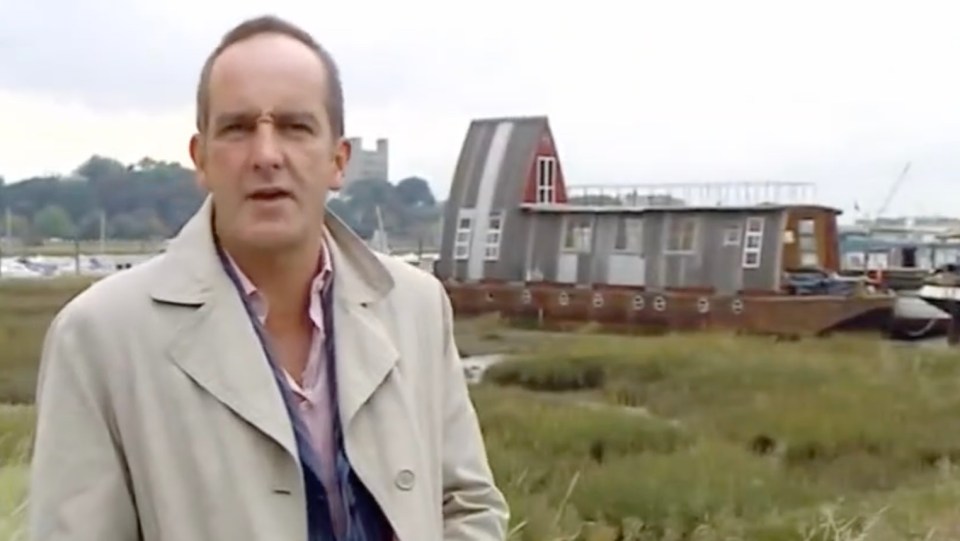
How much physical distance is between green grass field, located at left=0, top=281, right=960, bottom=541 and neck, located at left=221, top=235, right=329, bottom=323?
2.25m

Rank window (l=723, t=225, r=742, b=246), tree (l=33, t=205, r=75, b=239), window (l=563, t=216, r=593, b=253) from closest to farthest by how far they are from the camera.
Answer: window (l=723, t=225, r=742, b=246), window (l=563, t=216, r=593, b=253), tree (l=33, t=205, r=75, b=239)

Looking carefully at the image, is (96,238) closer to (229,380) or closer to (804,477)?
(804,477)

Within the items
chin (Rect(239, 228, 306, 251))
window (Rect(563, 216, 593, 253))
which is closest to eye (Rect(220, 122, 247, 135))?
chin (Rect(239, 228, 306, 251))

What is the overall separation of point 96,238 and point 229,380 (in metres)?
43.9

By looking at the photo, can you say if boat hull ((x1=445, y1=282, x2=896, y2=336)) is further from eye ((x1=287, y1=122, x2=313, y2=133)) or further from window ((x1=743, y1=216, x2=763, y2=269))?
eye ((x1=287, y1=122, x2=313, y2=133))

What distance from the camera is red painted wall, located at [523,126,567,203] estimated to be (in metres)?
25.8

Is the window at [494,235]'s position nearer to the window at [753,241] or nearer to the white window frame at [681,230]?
the white window frame at [681,230]

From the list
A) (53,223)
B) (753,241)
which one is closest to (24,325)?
(753,241)

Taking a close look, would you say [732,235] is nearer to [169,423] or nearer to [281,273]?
[281,273]

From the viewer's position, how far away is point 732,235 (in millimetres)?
22938

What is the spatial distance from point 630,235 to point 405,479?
73.7 ft

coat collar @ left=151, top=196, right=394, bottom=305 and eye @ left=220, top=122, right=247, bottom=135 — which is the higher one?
eye @ left=220, top=122, right=247, bottom=135

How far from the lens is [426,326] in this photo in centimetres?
187

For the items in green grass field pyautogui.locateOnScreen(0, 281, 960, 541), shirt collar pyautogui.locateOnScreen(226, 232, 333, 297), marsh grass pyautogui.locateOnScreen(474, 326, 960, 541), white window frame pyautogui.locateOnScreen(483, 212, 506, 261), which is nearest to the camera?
shirt collar pyautogui.locateOnScreen(226, 232, 333, 297)
